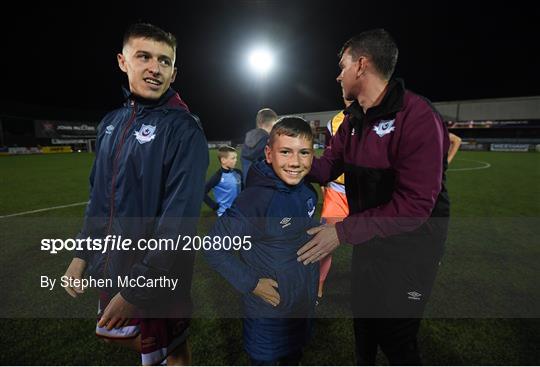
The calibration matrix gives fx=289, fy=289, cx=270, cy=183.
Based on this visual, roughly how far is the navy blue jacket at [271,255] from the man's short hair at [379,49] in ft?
2.59

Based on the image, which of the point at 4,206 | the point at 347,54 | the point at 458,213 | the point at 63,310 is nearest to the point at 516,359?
the point at 347,54

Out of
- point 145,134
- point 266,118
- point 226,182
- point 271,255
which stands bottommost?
point 226,182

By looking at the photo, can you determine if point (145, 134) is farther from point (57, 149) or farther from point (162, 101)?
point (57, 149)

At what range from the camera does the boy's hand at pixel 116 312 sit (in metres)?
1.24

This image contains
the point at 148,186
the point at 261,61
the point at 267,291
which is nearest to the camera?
the point at 148,186

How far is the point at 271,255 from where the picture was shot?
152 centimetres

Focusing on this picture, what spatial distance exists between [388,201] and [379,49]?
→ 31.6 inches

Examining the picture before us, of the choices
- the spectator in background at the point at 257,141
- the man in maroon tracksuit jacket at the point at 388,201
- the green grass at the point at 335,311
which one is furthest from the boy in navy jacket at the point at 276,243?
the spectator in background at the point at 257,141

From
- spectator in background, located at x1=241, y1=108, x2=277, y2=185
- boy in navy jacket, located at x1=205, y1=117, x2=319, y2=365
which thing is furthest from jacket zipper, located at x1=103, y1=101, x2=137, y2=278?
spectator in background, located at x1=241, y1=108, x2=277, y2=185

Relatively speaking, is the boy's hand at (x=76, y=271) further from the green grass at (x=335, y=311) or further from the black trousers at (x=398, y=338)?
the black trousers at (x=398, y=338)

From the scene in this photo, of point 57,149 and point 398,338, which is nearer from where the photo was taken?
point 398,338

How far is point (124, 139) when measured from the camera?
1.40m

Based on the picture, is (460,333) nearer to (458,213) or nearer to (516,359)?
(516,359)

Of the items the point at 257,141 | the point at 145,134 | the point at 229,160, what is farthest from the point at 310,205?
the point at 229,160
